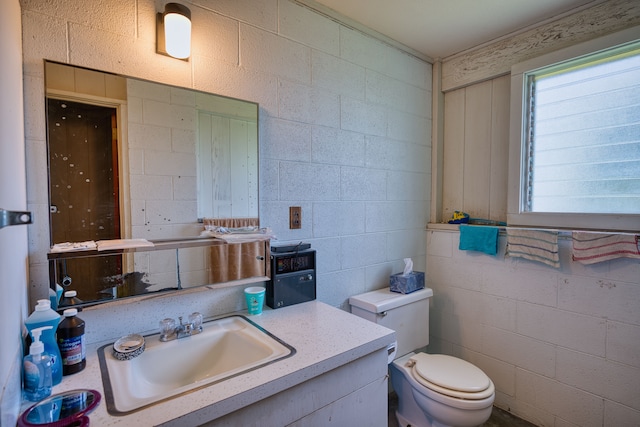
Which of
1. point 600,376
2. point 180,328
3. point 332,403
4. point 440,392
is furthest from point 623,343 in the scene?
point 180,328

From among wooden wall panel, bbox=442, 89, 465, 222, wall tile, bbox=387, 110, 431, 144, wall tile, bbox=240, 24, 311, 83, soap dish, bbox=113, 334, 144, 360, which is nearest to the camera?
soap dish, bbox=113, 334, 144, 360

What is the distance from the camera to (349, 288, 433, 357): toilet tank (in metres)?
1.81

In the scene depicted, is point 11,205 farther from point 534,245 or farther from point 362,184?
point 534,245

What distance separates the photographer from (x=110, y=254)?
1157 millimetres

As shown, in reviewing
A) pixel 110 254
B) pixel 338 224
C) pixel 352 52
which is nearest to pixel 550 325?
pixel 338 224

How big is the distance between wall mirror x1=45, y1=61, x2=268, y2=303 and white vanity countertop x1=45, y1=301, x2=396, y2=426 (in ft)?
0.94

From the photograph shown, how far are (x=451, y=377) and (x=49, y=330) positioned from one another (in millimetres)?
1689

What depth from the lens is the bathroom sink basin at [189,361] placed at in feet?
3.01

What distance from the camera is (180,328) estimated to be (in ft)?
4.11

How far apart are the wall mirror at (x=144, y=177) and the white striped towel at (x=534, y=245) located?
1488mm

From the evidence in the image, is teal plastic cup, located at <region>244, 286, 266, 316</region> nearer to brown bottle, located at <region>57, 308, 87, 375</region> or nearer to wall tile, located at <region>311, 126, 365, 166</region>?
brown bottle, located at <region>57, 308, 87, 375</region>

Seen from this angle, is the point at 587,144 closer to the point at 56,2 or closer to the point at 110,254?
the point at 110,254

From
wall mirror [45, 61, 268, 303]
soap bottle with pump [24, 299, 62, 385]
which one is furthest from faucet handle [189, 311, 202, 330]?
soap bottle with pump [24, 299, 62, 385]

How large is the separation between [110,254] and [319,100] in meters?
1.24
